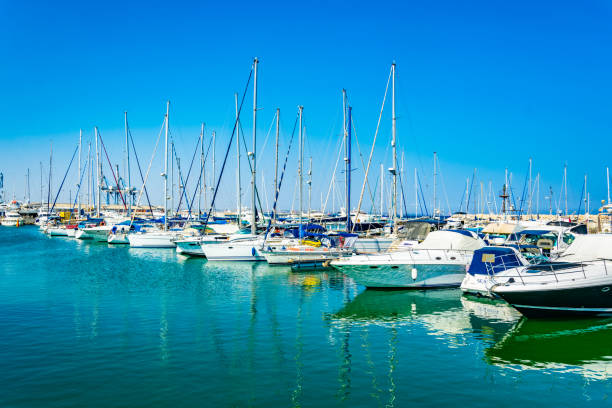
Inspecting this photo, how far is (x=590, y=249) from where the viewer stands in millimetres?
18531

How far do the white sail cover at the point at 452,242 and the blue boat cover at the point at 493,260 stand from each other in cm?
325

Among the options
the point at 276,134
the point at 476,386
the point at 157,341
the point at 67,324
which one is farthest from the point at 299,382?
the point at 276,134

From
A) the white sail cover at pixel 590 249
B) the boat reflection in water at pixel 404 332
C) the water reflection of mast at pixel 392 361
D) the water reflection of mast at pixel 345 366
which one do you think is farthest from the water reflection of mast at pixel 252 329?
the white sail cover at pixel 590 249

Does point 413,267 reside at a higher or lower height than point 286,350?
higher

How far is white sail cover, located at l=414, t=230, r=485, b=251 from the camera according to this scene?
2379cm

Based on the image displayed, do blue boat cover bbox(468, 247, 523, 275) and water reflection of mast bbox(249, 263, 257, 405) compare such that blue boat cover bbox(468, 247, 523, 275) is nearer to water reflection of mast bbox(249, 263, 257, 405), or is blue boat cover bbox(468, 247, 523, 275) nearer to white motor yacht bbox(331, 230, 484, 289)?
white motor yacht bbox(331, 230, 484, 289)

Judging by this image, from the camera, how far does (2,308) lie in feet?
60.7

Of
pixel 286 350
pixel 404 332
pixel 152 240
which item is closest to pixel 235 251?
pixel 152 240

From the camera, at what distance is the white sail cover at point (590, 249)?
1805cm

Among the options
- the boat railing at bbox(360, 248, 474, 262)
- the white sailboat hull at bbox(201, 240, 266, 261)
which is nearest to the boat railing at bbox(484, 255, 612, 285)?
the boat railing at bbox(360, 248, 474, 262)

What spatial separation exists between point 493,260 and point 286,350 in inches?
441

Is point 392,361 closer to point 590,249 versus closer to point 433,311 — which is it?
point 433,311

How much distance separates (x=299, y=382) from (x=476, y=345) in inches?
247

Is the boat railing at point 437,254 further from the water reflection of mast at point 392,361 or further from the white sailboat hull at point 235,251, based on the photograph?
the white sailboat hull at point 235,251
